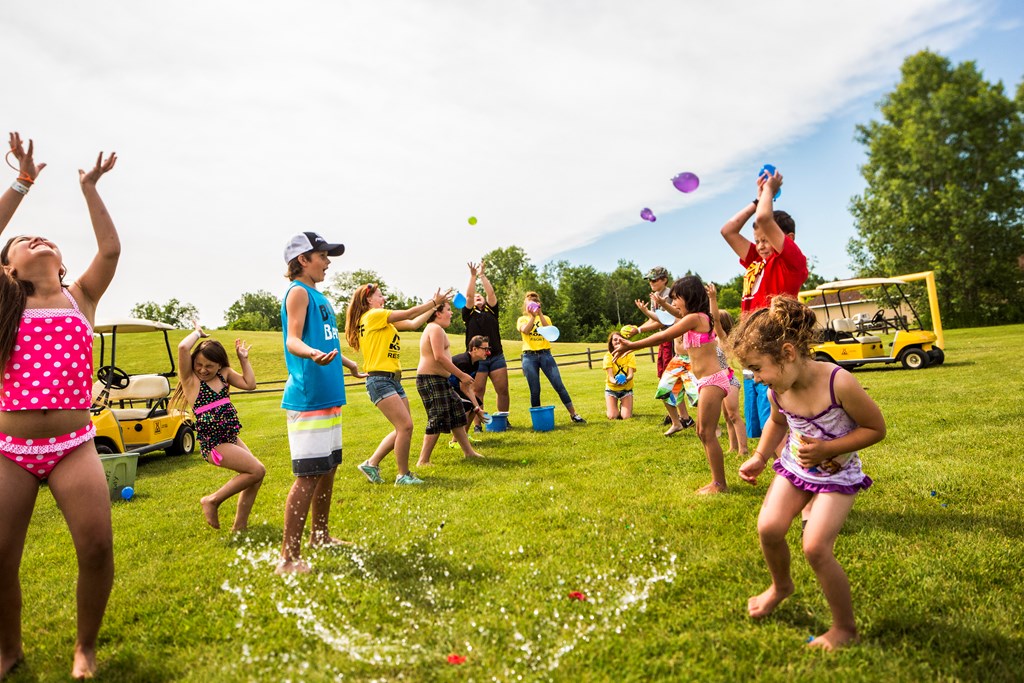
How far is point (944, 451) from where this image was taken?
5844 mm

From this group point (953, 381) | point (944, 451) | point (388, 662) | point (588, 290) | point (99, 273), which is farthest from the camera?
point (588, 290)

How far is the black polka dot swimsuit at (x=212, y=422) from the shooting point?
15.9 ft

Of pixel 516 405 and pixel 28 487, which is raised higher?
pixel 28 487

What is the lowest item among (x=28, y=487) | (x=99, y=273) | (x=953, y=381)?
(x=953, y=381)

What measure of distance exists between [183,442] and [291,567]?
8.19 m

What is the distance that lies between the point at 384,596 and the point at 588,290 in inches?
3364

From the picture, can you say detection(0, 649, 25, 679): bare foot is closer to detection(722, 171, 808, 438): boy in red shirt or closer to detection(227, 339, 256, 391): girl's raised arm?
detection(227, 339, 256, 391): girl's raised arm

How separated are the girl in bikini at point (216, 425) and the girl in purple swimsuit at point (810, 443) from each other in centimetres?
375

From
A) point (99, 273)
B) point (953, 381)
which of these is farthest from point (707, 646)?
point (953, 381)

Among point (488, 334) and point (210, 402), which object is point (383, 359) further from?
point (488, 334)

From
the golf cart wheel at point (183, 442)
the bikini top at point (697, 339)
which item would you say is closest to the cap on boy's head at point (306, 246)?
the bikini top at point (697, 339)

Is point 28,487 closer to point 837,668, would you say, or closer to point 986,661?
point 837,668

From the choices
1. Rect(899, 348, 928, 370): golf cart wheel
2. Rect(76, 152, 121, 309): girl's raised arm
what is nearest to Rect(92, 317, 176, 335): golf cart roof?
Rect(76, 152, 121, 309): girl's raised arm

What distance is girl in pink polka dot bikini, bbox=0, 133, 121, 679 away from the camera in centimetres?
264
